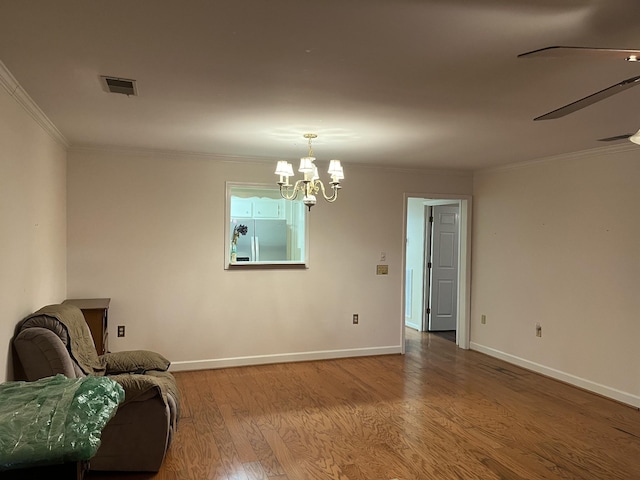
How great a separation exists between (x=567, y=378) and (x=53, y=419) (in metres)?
4.62

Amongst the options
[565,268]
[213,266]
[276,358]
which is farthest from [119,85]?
[565,268]

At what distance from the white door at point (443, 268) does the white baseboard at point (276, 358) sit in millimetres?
1620

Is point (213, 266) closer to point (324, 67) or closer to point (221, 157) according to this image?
point (221, 157)

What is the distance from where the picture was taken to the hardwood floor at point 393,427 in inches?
115

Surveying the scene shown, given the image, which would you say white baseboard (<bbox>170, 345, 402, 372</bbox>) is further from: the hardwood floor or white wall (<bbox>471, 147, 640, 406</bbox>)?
white wall (<bbox>471, 147, 640, 406</bbox>)

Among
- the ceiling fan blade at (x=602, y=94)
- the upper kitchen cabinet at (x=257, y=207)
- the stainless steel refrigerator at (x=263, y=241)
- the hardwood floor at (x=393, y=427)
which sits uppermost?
the ceiling fan blade at (x=602, y=94)

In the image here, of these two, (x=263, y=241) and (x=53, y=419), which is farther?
(x=263, y=241)

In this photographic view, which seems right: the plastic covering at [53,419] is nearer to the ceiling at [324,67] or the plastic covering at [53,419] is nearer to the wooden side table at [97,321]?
the ceiling at [324,67]

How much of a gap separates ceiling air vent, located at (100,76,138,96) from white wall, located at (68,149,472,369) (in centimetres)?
214

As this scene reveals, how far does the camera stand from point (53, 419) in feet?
6.08

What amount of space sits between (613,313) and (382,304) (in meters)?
2.43

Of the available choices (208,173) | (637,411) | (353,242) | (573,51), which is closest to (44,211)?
(208,173)

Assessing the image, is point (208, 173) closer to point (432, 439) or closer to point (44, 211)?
point (44, 211)

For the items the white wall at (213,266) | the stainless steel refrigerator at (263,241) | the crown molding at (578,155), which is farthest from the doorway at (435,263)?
the stainless steel refrigerator at (263,241)
